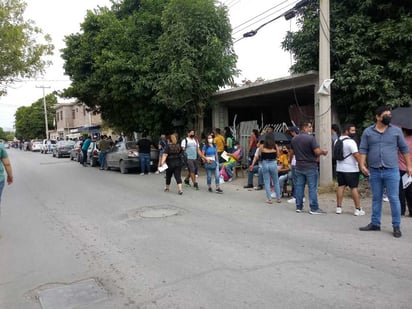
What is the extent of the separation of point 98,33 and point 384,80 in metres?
13.7

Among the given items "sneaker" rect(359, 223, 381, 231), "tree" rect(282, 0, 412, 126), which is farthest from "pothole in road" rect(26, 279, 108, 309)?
"tree" rect(282, 0, 412, 126)

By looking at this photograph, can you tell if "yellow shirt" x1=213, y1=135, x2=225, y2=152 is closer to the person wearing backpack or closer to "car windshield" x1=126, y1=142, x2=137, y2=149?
"car windshield" x1=126, y1=142, x2=137, y2=149

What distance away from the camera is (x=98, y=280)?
4.49m

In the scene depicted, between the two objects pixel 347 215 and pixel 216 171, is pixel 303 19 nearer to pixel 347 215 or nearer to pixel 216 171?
pixel 216 171

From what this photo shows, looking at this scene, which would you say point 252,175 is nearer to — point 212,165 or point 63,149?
point 212,165

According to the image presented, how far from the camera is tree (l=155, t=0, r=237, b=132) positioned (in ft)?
47.2

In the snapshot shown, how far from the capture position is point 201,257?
507 cm

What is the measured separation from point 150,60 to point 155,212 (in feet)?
33.2

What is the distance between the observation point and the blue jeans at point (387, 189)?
5773 mm

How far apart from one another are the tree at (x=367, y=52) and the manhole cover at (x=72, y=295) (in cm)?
901

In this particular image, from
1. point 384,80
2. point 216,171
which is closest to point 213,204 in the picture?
point 216,171

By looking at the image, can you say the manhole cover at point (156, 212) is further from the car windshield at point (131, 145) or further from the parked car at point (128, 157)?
the car windshield at point (131, 145)

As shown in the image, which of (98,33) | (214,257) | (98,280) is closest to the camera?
(98,280)

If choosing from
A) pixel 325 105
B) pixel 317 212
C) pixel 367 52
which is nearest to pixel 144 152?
pixel 325 105
